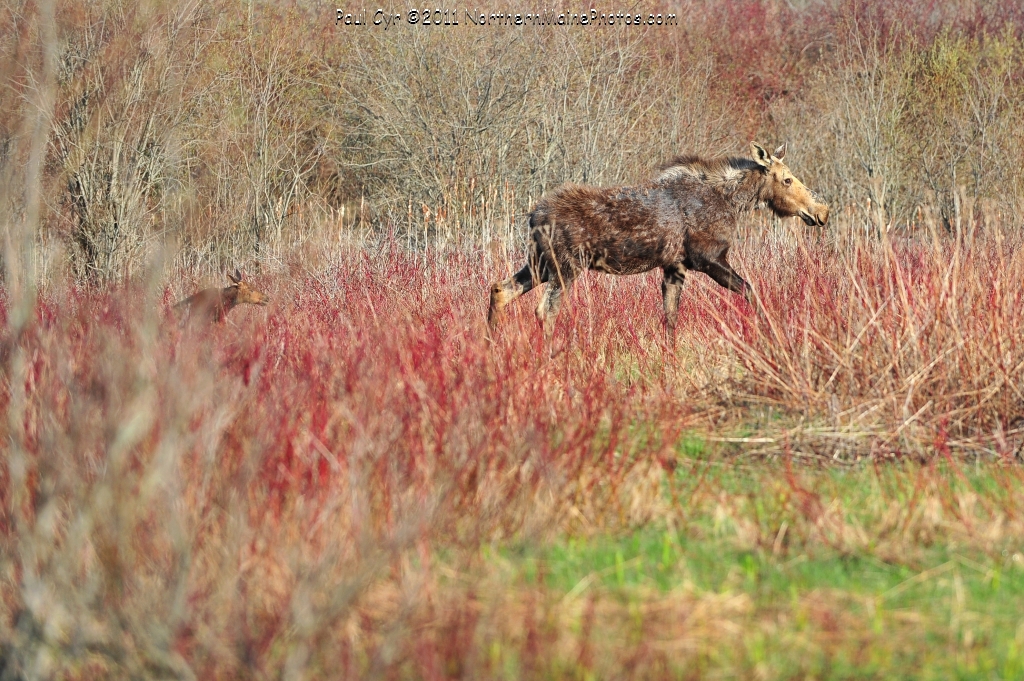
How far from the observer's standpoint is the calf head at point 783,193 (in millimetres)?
8906

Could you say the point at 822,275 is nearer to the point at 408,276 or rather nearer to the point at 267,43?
the point at 408,276

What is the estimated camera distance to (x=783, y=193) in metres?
9.09


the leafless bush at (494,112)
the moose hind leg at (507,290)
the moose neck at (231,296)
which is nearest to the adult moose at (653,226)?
the moose hind leg at (507,290)

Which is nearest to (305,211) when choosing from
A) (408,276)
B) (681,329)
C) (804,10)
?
(408,276)

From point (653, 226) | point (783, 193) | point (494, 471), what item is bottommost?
point (494, 471)

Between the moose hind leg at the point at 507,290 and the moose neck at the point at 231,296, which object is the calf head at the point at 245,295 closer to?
the moose neck at the point at 231,296

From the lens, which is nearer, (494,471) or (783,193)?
(494,471)

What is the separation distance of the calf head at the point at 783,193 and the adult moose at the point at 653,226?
0.04ft

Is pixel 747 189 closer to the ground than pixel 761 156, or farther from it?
closer to the ground

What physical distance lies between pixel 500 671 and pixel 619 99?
645 inches

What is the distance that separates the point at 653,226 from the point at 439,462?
14.8 ft

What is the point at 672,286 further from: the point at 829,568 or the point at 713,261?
the point at 829,568

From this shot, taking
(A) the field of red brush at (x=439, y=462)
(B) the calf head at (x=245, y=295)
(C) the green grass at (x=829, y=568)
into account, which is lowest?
(B) the calf head at (x=245, y=295)

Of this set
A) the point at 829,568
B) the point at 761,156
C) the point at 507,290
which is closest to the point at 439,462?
the point at 829,568
